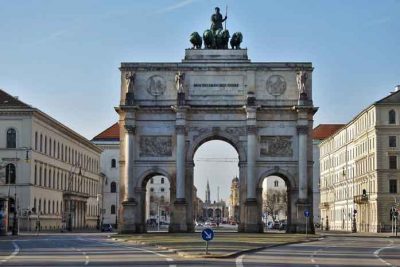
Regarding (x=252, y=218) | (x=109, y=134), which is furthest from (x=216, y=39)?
(x=109, y=134)

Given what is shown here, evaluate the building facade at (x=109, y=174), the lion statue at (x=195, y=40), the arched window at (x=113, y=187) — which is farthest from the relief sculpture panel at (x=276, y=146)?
the arched window at (x=113, y=187)

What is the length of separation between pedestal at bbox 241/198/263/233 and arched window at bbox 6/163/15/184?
102 feet

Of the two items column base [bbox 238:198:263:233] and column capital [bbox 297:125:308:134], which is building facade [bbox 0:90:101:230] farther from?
column capital [bbox 297:125:308:134]

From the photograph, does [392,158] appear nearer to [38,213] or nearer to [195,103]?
[195,103]

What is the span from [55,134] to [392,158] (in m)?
44.1

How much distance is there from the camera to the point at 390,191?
10631 centimetres

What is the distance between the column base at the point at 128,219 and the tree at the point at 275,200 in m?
89.8

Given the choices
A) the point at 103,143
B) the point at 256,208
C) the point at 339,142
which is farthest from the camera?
the point at 103,143

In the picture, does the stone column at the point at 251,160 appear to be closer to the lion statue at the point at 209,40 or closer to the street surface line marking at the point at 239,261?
the lion statue at the point at 209,40

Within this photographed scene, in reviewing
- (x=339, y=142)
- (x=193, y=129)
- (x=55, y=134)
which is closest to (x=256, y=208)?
(x=193, y=129)

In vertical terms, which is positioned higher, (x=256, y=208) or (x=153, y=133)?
(x=153, y=133)

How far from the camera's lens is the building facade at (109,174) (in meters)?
153

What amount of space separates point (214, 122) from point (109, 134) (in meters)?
90.4

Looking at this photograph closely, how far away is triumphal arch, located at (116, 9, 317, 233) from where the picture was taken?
77188 mm
